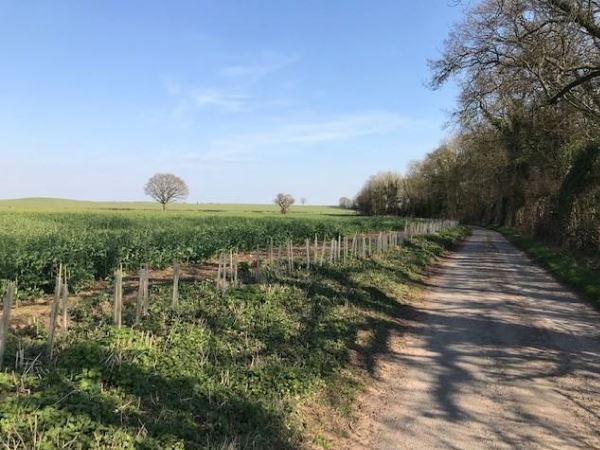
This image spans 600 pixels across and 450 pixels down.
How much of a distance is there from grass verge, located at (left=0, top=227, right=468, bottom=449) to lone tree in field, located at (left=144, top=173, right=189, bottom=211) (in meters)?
119

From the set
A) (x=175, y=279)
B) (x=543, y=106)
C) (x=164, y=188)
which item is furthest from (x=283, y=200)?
(x=175, y=279)

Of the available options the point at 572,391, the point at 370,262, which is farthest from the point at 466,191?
the point at 572,391

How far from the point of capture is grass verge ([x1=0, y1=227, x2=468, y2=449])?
15.4 ft

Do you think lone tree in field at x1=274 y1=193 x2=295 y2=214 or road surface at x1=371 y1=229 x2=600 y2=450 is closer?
road surface at x1=371 y1=229 x2=600 y2=450

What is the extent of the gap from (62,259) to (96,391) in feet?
28.0

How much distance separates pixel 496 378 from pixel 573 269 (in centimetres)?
1298

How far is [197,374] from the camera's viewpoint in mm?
6258

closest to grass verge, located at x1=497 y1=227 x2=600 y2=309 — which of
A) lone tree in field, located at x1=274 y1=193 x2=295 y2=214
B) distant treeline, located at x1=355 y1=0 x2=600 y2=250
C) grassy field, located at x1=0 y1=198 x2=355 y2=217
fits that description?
distant treeline, located at x1=355 y1=0 x2=600 y2=250

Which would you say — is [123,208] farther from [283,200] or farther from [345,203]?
[345,203]

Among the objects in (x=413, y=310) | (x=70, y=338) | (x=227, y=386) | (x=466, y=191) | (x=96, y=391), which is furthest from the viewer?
(x=466, y=191)

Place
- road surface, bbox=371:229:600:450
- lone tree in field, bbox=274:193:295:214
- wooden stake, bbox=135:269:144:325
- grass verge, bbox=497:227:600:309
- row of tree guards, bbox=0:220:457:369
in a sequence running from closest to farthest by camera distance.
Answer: road surface, bbox=371:229:600:450, row of tree guards, bbox=0:220:457:369, wooden stake, bbox=135:269:144:325, grass verge, bbox=497:227:600:309, lone tree in field, bbox=274:193:295:214

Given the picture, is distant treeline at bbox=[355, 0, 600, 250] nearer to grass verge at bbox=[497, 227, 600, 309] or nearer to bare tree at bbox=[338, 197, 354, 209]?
grass verge at bbox=[497, 227, 600, 309]

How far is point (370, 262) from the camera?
690 inches

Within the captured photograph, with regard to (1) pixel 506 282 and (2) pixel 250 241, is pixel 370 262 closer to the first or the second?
(1) pixel 506 282
